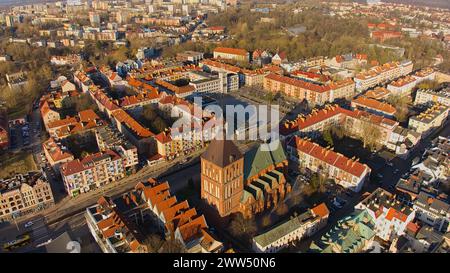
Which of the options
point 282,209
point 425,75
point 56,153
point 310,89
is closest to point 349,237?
point 282,209

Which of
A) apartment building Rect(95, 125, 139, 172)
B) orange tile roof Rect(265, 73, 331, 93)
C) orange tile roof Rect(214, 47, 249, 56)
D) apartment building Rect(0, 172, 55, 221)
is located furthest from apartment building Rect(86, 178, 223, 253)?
orange tile roof Rect(214, 47, 249, 56)

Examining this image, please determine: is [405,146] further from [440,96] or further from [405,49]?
[405,49]

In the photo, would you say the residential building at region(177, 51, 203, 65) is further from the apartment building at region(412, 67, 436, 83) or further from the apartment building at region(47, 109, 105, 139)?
the apartment building at region(412, 67, 436, 83)

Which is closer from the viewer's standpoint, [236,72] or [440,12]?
[236,72]

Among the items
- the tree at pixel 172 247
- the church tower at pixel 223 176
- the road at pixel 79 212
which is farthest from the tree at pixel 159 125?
the tree at pixel 172 247

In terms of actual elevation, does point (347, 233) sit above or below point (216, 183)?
below

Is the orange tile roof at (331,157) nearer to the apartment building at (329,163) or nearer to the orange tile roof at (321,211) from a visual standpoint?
the apartment building at (329,163)

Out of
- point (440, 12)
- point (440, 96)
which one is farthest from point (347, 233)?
point (440, 12)
